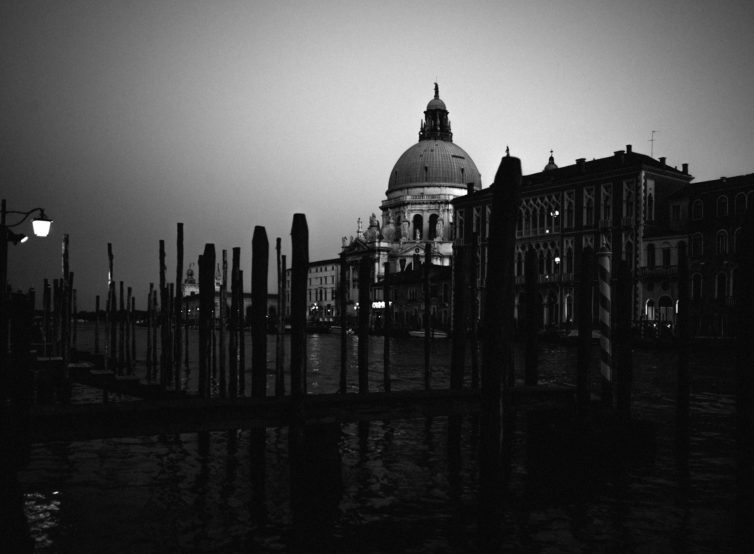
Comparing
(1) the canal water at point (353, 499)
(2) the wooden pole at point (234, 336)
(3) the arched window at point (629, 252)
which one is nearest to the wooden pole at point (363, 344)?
(1) the canal water at point (353, 499)

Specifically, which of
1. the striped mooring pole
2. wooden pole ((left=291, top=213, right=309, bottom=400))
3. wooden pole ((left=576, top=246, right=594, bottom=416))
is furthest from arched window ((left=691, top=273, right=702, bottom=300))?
wooden pole ((left=291, top=213, right=309, bottom=400))

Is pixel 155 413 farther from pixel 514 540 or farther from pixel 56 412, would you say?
pixel 514 540

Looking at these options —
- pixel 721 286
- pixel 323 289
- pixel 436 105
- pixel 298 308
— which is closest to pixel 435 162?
pixel 436 105

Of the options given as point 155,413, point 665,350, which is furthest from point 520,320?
point 155,413

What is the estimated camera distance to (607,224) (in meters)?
48.3

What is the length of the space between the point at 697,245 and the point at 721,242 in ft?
4.58

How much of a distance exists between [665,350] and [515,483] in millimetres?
28331

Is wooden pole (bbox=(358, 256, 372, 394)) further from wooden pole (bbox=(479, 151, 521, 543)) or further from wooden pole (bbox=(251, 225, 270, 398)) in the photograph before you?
wooden pole (bbox=(479, 151, 521, 543))

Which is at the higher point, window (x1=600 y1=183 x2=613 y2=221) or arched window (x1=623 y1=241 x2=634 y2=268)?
window (x1=600 y1=183 x2=613 y2=221)

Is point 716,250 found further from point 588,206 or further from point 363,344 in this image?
point 363,344

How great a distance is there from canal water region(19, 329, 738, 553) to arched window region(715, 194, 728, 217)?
32.0 meters

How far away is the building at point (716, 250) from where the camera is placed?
126ft

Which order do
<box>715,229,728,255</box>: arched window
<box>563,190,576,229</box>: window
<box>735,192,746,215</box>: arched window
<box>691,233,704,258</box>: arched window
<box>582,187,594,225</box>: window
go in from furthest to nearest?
1. <box>563,190,576,229</box>: window
2. <box>582,187,594,225</box>: window
3. <box>691,233,704,258</box>: arched window
4. <box>715,229,728,255</box>: arched window
5. <box>735,192,746,215</box>: arched window

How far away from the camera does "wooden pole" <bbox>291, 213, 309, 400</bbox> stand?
23.1ft
